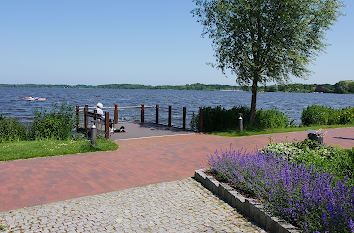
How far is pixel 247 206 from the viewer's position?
5285 mm

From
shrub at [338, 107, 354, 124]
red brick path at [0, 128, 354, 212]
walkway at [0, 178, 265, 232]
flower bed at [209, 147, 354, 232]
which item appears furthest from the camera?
shrub at [338, 107, 354, 124]

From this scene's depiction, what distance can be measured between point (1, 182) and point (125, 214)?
348 cm

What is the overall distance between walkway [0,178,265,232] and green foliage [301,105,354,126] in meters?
16.7

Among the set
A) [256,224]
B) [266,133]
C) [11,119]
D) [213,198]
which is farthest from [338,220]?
[11,119]

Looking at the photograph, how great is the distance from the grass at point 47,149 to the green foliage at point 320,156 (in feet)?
19.2

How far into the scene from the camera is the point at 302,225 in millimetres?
4180

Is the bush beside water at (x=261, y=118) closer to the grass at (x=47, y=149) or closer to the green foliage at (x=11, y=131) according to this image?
the grass at (x=47, y=149)

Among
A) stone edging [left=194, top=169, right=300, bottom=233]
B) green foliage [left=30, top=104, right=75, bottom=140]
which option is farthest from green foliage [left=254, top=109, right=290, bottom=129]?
stone edging [left=194, top=169, right=300, bottom=233]

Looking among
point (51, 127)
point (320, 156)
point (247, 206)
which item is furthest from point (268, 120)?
point (247, 206)

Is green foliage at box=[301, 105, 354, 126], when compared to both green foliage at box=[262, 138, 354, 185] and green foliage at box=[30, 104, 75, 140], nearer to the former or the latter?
green foliage at box=[262, 138, 354, 185]

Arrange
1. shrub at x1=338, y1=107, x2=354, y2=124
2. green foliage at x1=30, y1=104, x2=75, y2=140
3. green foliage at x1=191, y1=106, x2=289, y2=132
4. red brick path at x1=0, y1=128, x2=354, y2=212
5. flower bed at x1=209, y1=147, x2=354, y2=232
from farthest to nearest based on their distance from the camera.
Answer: shrub at x1=338, y1=107, x2=354, y2=124
green foliage at x1=191, y1=106, x2=289, y2=132
green foliage at x1=30, y1=104, x2=75, y2=140
red brick path at x1=0, y1=128, x2=354, y2=212
flower bed at x1=209, y1=147, x2=354, y2=232

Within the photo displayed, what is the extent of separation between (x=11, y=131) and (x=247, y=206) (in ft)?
36.1

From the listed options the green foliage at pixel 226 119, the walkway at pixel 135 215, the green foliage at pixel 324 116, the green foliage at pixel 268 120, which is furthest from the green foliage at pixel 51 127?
the green foliage at pixel 324 116

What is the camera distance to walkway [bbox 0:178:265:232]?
4.67 metres
